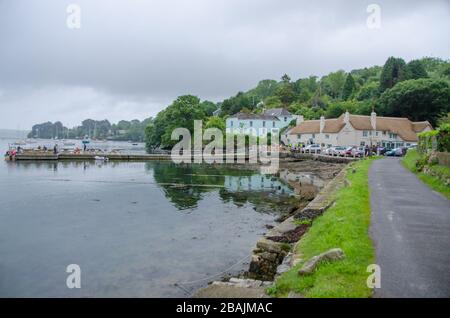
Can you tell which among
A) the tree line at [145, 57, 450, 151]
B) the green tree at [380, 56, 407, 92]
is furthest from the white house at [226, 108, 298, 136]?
the green tree at [380, 56, 407, 92]

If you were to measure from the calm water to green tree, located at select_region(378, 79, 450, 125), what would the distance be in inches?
2220

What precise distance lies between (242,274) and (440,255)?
245 inches

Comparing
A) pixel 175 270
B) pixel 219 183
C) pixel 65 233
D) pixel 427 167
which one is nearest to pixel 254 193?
pixel 219 183

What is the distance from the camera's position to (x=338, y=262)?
9242mm

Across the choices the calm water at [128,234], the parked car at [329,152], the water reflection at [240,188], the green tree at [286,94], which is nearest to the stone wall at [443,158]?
the water reflection at [240,188]

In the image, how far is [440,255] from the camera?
32.2 feet

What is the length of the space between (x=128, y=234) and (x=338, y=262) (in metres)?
12.6

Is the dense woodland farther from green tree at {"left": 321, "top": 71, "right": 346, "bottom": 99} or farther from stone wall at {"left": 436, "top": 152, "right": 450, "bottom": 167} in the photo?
stone wall at {"left": 436, "top": 152, "right": 450, "bottom": 167}

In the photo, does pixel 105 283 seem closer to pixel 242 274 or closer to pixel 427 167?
pixel 242 274

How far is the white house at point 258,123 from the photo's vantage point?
101m

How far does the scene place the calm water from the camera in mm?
12578

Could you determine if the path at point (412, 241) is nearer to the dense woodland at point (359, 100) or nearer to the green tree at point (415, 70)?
the dense woodland at point (359, 100)

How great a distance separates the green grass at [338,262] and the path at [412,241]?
0.39m
